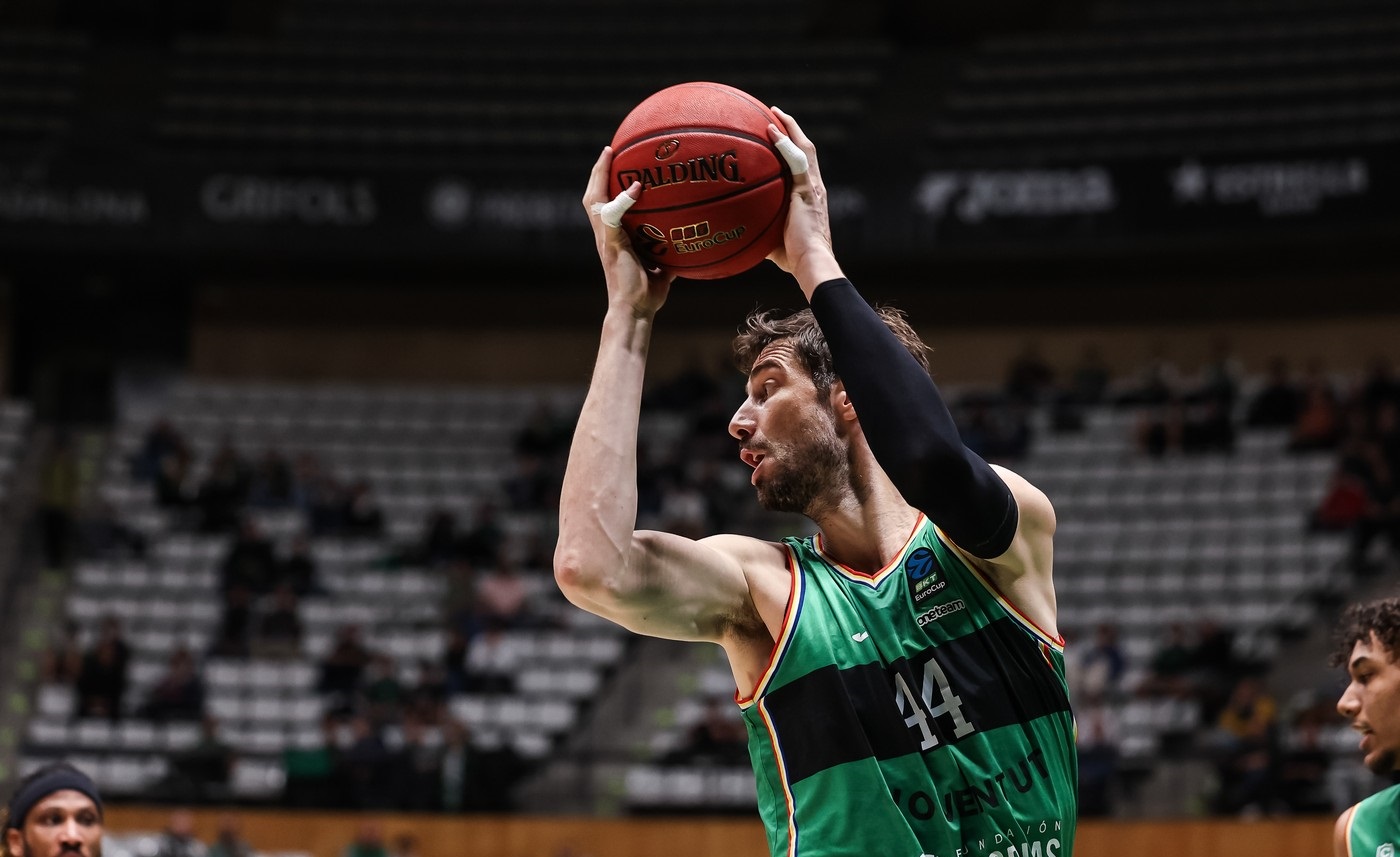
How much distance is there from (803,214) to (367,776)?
33.0 feet

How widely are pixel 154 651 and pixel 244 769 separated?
7.46 ft

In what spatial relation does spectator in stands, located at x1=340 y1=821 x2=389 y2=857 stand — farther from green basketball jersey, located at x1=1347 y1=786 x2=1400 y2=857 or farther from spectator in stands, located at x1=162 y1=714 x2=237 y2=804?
green basketball jersey, located at x1=1347 y1=786 x2=1400 y2=857

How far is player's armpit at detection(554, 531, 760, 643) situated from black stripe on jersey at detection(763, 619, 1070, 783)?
0.59ft

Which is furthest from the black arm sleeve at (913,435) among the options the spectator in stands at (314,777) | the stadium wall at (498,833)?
the spectator in stands at (314,777)

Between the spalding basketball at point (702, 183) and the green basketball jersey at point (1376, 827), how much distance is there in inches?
89.4

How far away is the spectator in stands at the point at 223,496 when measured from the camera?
50.8 ft

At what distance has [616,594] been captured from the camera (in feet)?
8.55

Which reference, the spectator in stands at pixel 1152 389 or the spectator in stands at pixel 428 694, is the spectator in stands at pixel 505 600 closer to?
the spectator in stands at pixel 428 694

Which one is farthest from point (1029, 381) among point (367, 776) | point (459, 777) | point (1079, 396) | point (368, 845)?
point (368, 845)

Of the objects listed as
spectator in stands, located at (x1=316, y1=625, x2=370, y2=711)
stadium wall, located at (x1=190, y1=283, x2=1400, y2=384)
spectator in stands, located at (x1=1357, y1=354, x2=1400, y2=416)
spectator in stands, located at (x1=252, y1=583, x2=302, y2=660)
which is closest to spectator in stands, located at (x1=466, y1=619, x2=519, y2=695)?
spectator in stands, located at (x1=316, y1=625, x2=370, y2=711)

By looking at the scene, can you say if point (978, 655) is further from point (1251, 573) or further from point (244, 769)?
point (1251, 573)

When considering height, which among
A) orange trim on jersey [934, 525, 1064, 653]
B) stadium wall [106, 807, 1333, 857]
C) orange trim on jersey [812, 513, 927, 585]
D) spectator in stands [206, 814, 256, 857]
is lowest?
stadium wall [106, 807, 1333, 857]

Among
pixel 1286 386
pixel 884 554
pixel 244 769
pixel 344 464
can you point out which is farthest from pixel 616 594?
pixel 344 464

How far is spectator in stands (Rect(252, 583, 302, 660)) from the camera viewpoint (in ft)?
45.6
